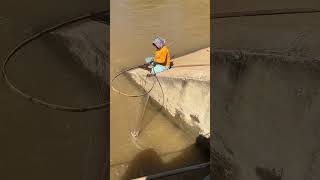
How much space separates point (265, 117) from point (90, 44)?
3.81 ft

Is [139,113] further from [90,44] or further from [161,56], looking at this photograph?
[90,44]

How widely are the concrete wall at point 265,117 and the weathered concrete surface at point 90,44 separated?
3.23ft

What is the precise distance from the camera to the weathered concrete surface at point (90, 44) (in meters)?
1.40

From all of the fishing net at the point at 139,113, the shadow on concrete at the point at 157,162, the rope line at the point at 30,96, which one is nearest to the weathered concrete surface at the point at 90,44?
the rope line at the point at 30,96

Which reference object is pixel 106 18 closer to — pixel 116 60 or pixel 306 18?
pixel 306 18

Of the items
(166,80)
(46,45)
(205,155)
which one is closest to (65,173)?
(46,45)

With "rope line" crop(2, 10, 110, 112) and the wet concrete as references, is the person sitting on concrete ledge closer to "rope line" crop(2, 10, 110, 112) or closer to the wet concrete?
the wet concrete

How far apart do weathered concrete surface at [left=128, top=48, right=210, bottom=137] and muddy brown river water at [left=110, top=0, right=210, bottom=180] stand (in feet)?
0.45

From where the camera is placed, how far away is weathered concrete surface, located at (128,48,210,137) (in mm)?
3492

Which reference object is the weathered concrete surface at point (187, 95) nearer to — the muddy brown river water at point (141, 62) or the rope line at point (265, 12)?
the muddy brown river water at point (141, 62)

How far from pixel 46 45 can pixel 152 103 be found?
9.16 feet

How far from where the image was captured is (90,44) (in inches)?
58.7

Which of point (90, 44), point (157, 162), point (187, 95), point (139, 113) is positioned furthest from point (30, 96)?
point (139, 113)

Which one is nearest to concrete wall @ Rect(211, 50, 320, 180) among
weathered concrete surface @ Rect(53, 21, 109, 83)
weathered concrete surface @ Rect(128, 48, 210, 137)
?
weathered concrete surface @ Rect(128, 48, 210, 137)
